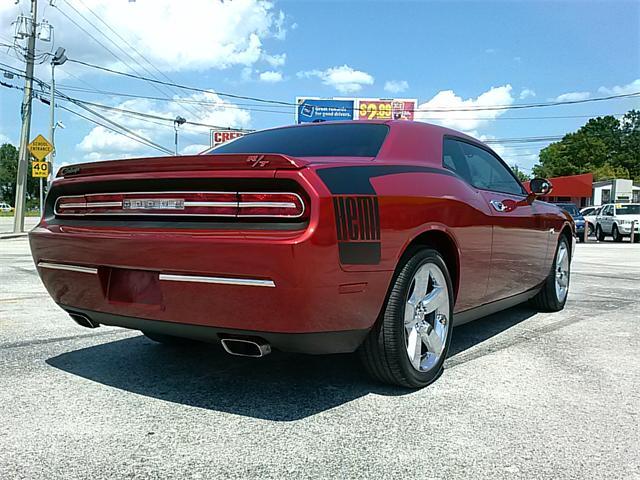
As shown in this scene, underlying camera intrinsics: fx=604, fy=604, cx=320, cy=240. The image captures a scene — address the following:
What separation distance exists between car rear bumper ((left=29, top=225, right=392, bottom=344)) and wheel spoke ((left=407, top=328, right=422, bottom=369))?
15.4 inches

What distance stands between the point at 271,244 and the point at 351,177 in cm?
53

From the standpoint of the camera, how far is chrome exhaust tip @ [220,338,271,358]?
2.65 m

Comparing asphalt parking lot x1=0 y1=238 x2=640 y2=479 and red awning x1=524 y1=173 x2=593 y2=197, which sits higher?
red awning x1=524 y1=173 x2=593 y2=197

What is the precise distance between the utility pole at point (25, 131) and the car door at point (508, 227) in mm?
20175

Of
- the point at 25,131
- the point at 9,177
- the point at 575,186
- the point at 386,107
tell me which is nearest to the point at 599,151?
the point at 575,186

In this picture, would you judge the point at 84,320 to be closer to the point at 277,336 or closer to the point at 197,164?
the point at 197,164

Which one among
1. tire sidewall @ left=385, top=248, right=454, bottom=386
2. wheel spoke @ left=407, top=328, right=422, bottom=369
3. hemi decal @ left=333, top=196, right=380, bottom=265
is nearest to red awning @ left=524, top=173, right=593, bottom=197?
tire sidewall @ left=385, top=248, right=454, bottom=386

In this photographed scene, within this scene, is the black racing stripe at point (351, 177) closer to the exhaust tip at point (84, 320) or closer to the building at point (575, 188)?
the exhaust tip at point (84, 320)

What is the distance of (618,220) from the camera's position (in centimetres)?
2402

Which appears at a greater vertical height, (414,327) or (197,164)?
(197,164)

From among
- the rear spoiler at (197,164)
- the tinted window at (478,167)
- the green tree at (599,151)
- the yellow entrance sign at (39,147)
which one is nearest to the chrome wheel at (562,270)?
the tinted window at (478,167)

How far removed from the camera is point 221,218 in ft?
8.73

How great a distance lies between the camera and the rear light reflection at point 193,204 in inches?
101

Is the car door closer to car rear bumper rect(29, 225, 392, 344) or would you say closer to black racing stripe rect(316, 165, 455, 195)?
black racing stripe rect(316, 165, 455, 195)
